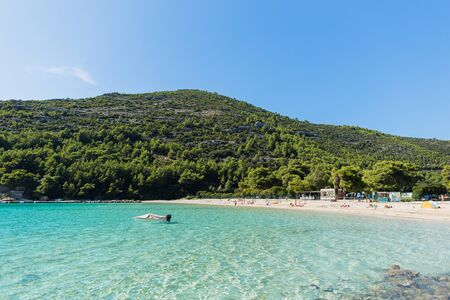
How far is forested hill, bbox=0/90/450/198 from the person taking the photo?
82250 mm

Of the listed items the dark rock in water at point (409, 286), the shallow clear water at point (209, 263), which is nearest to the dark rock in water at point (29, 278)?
the shallow clear water at point (209, 263)

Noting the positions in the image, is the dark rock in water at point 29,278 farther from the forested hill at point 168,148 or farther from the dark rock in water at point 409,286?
the forested hill at point 168,148

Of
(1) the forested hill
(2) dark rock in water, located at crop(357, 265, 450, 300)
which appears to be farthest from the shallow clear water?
(1) the forested hill

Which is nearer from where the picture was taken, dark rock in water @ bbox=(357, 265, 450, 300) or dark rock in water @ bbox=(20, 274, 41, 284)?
dark rock in water @ bbox=(357, 265, 450, 300)

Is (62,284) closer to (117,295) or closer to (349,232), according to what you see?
(117,295)

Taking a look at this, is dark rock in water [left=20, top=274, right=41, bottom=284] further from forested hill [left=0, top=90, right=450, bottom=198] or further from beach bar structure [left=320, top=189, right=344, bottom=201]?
forested hill [left=0, top=90, right=450, bottom=198]

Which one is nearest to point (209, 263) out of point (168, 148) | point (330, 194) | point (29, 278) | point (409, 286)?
point (29, 278)

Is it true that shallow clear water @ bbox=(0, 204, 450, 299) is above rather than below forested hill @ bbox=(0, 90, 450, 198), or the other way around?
below

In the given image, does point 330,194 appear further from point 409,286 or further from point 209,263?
point 409,286

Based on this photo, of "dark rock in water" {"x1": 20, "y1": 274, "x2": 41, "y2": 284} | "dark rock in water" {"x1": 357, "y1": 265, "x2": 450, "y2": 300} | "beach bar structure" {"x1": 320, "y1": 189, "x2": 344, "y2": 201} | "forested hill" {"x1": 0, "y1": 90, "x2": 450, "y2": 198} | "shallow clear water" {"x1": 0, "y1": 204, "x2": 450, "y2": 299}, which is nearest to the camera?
"dark rock in water" {"x1": 357, "y1": 265, "x2": 450, "y2": 300}

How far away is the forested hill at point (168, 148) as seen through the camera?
8225cm

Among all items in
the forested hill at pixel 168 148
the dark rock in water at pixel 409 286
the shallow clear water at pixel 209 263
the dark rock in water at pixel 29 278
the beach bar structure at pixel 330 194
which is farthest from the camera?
the forested hill at pixel 168 148

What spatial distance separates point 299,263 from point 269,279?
2.49 meters

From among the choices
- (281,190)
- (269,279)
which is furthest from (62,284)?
(281,190)
